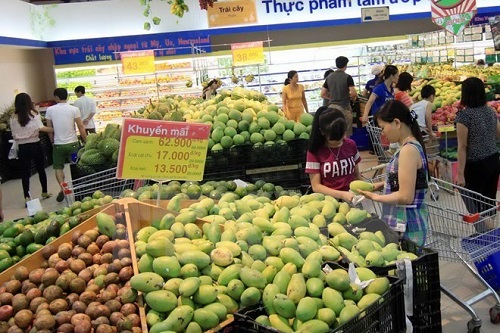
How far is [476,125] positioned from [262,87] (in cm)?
896

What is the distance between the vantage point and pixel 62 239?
2.65m

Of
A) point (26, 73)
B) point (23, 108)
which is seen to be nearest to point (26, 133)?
point (23, 108)

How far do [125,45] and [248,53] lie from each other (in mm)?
3170

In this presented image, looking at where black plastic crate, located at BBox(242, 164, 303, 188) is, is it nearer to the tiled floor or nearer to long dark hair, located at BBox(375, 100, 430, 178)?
the tiled floor

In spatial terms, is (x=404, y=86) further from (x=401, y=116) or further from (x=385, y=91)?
(x=401, y=116)

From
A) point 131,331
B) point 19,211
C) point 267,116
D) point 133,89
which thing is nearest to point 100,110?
point 133,89

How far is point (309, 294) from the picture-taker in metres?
2.11

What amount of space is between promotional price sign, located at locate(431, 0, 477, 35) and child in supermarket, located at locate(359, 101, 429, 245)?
16.9ft

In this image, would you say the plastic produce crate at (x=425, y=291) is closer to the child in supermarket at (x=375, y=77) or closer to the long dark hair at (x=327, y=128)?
the long dark hair at (x=327, y=128)

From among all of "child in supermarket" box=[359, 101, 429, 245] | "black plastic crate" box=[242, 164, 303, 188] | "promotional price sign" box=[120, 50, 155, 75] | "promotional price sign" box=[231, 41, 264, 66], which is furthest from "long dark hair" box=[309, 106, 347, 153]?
"promotional price sign" box=[120, 50, 155, 75]

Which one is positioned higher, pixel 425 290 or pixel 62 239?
pixel 62 239

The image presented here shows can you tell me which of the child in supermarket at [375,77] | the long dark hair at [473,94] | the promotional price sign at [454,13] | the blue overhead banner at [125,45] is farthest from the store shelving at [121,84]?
the long dark hair at [473,94]

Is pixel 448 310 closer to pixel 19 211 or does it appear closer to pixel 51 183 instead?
pixel 19 211

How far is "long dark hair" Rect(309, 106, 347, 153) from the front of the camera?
374 cm
